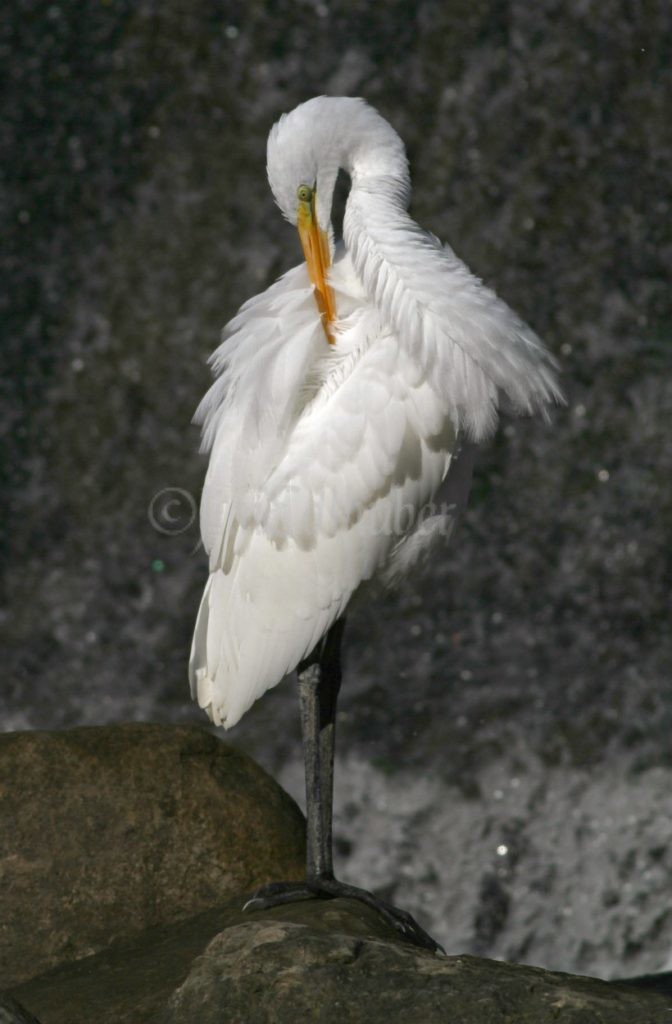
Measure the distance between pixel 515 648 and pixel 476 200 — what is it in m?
2.23

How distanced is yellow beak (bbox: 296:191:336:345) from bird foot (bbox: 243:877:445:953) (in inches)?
54.6

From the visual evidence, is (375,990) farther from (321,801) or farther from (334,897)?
(321,801)

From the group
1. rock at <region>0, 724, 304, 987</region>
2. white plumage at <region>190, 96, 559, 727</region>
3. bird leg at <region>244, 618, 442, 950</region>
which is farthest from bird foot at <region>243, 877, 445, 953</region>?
white plumage at <region>190, 96, 559, 727</region>

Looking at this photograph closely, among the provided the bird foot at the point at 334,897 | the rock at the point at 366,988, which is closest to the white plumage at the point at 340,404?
the bird foot at the point at 334,897

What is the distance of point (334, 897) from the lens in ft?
11.4

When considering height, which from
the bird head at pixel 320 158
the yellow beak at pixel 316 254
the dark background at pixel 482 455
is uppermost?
the bird head at pixel 320 158

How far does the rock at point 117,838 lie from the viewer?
12.1ft

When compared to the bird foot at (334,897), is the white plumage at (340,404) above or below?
above

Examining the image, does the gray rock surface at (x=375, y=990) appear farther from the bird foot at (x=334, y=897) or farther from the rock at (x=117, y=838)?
the rock at (x=117, y=838)

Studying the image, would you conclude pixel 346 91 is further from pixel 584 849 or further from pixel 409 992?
pixel 409 992

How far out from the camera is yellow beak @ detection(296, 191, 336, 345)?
3609 mm

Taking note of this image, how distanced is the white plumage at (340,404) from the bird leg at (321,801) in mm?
110

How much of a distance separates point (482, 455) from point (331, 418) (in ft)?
11.9

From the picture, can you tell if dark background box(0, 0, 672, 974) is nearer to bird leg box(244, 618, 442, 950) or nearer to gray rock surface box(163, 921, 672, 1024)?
bird leg box(244, 618, 442, 950)
